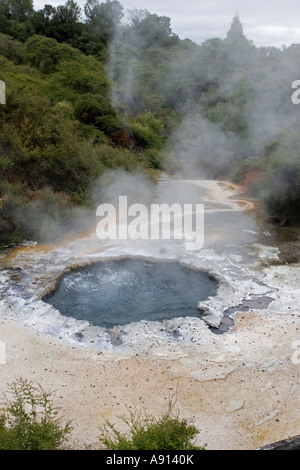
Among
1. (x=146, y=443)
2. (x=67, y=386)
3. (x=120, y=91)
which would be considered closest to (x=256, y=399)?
(x=146, y=443)

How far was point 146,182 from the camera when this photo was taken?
51.3ft

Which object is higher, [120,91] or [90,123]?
[120,91]

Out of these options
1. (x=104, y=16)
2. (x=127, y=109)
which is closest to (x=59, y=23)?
(x=104, y=16)

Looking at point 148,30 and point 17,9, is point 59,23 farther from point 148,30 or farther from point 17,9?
point 148,30

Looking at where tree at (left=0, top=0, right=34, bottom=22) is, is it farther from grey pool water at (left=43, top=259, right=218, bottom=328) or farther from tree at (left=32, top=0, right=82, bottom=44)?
grey pool water at (left=43, top=259, right=218, bottom=328)

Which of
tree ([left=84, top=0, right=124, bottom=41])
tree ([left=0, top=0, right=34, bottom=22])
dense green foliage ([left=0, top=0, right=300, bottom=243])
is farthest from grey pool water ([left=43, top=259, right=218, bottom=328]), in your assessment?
tree ([left=0, top=0, right=34, bottom=22])

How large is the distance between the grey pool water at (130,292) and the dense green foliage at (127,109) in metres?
2.79

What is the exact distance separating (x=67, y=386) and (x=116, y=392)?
0.69m

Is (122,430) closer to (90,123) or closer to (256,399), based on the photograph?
(256,399)

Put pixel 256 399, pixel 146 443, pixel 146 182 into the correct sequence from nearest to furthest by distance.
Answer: pixel 146 443 < pixel 256 399 < pixel 146 182

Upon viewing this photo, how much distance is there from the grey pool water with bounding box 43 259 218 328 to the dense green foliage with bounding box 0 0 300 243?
2.79 metres

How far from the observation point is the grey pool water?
25.6 ft

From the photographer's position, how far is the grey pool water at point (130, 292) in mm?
7789

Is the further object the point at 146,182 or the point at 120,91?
the point at 120,91
